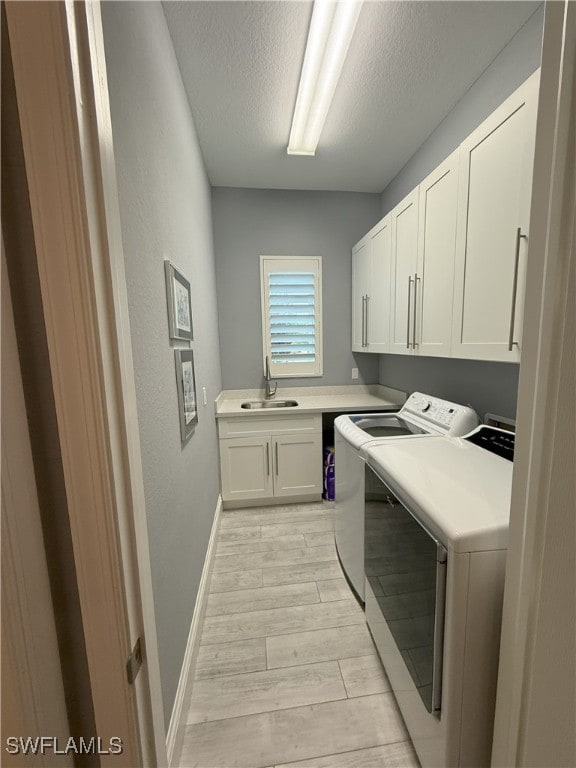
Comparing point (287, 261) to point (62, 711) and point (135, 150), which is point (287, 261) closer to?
point (135, 150)

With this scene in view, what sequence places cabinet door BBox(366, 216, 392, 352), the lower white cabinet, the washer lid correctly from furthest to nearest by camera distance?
the lower white cabinet → cabinet door BBox(366, 216, 392, 352) → the washer lid

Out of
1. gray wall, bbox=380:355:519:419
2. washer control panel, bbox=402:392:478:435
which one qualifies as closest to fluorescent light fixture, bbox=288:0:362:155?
gray wall, bbox=380:355:519:419

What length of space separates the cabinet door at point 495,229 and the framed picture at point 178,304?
4.36 ft

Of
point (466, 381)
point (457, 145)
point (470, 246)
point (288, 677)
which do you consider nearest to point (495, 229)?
point (470, 246)

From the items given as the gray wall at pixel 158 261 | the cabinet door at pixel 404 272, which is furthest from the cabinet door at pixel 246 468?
the cabinet door at pixel 404 272

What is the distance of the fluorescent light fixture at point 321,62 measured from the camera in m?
1.27

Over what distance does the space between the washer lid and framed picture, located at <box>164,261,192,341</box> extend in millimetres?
1036

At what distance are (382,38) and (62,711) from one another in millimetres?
2566

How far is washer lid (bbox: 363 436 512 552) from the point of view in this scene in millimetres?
831

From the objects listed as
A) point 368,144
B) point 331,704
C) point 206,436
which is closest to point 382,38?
point 368,144

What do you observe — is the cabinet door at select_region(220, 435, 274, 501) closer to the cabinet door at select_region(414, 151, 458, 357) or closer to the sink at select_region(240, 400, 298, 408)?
the sink at select_region(240, 400, 298, 408)

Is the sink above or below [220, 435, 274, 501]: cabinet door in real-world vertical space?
above

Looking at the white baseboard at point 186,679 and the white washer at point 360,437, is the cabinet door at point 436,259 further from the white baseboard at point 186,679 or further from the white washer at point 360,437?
the white baseboard at point 186,679

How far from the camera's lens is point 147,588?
0.59m
